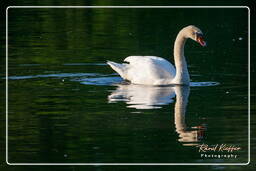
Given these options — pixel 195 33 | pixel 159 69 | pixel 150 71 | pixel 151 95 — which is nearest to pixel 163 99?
pixel 151 95

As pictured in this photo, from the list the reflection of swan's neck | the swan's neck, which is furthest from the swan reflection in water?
the swan's neck

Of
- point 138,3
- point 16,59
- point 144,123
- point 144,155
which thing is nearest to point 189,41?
point 16,59

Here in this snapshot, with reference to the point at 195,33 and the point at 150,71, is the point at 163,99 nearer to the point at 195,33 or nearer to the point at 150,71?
the point at 150,71

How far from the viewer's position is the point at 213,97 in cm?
1633

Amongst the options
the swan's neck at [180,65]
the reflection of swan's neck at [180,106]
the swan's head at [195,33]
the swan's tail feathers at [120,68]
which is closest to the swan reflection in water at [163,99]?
the reflection of swan's neck at [180,106]

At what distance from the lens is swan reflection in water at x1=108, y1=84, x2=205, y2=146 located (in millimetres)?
13570

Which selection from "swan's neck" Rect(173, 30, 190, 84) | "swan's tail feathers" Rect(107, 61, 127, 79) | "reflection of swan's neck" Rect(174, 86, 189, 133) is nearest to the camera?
"reflection of swan's neck" Rect(174, 86, 189, 133)

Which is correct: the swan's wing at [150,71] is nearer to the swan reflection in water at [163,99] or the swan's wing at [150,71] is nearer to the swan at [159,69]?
the swan at [159,69]

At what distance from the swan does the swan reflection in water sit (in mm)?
195

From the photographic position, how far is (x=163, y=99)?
16.3 meters

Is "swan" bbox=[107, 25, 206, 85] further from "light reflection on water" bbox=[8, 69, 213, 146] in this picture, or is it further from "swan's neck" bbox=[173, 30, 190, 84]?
"light reflection on water" bbox=[8, 69, 213, 146]

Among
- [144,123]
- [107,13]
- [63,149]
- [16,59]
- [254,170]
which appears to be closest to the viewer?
[254,170]

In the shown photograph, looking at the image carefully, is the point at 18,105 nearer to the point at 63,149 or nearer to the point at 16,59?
the point at 63,149

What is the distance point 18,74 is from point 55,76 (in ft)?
2.23
